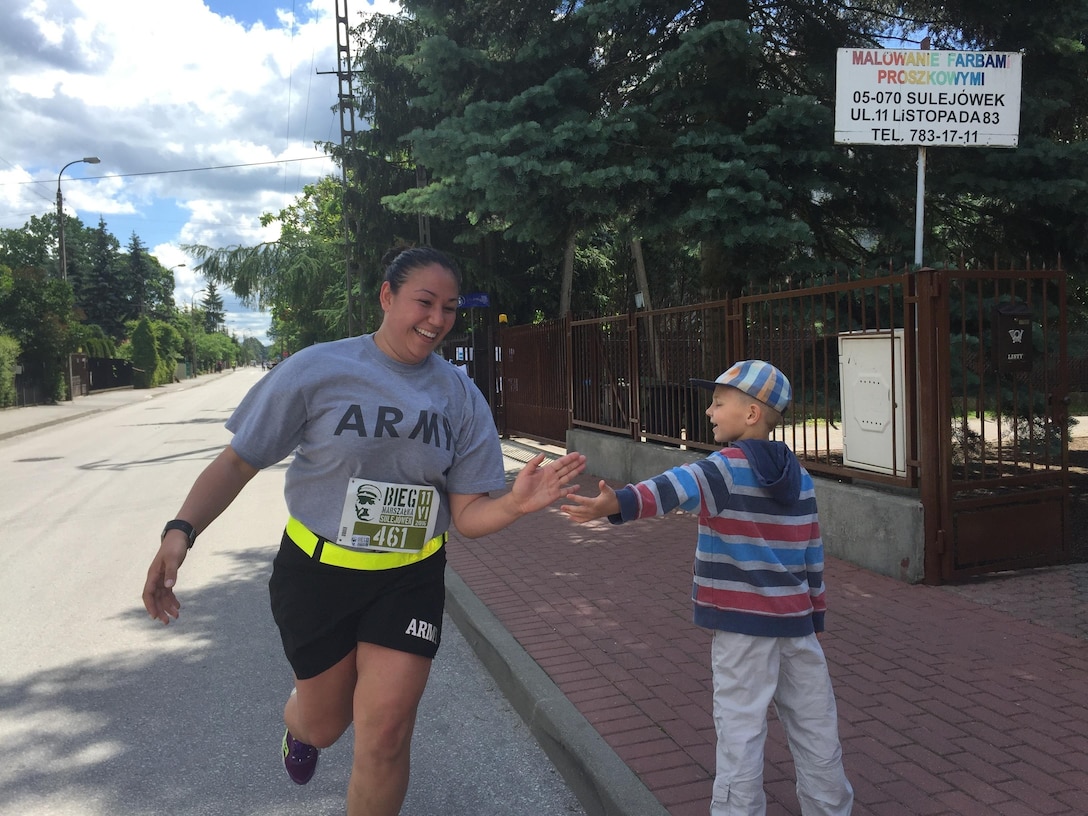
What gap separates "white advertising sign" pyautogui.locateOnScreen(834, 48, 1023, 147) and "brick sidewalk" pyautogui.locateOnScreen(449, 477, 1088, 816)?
3363 mm

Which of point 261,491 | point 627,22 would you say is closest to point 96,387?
point 261,491

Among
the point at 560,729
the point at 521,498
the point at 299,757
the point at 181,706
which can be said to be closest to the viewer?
Answer: the point at 521,498

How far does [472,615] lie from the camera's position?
5.57m

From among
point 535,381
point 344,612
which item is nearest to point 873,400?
point 344,612

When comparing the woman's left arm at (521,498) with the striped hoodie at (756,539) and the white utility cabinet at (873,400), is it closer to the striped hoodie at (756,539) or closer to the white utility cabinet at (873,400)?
the striped hoodie at (756,539)

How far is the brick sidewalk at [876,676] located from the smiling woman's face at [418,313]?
1793 mm

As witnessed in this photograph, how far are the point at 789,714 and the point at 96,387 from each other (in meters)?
54.9

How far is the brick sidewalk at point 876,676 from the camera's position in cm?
325

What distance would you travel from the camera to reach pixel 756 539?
9.07 ft

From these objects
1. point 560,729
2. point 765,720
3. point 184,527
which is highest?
point 184,527

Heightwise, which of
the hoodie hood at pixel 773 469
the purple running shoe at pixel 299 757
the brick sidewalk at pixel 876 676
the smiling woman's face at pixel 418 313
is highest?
the smiling woman's face at pixel 418 313

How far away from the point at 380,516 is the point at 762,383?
1.24m

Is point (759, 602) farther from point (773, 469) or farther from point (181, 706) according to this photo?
point (181, 706)

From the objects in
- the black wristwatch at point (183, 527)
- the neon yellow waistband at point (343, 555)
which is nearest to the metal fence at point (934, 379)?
the neon yellow waistband at point (343, 555)
